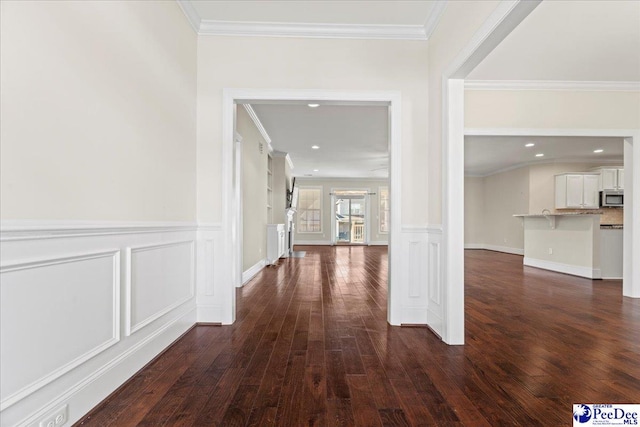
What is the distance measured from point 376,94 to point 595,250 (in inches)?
202

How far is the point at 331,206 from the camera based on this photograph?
1285 centimetres

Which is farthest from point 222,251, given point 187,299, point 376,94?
point 376,94

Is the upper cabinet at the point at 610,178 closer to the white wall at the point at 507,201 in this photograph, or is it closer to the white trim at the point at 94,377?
the white wall at the point at 507,201

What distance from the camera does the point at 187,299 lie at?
2.74 meters

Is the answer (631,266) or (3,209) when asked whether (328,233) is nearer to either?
(631,266)

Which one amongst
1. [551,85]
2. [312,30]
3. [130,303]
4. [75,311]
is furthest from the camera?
[551,85]

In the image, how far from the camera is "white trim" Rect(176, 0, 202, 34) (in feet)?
8.61

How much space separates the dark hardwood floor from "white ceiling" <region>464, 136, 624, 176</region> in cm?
402

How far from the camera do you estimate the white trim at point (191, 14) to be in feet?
8.61

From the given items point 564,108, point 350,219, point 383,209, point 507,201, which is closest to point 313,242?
point 350,219

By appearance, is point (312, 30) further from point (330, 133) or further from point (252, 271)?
point (252, 271)

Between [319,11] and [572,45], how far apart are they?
273 cm

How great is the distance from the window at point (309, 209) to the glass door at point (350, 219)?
0.78 m

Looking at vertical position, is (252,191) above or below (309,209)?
above
